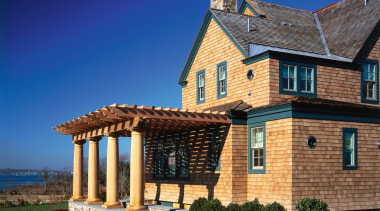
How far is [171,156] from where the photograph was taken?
74.4 feet

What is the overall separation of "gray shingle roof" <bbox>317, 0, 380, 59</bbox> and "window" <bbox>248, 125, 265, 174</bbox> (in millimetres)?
5617

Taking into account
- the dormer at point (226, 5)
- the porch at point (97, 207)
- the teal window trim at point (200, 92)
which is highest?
the dormer at point (226, 5)

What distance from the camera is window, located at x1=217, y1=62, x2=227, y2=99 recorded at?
20750mm

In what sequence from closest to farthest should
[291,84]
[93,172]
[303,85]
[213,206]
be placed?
[213,206] < [291,84] < [303,85] < [93,172]

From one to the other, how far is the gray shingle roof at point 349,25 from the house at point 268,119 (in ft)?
0.22

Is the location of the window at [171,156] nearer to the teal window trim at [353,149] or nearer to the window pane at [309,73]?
the window pane at [309,73]

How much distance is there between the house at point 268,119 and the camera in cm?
1616

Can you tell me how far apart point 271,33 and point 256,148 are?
248 inches

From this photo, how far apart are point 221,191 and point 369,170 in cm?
601

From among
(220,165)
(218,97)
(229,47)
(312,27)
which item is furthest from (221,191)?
(312,27)

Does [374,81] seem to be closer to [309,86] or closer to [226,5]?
[309,86]

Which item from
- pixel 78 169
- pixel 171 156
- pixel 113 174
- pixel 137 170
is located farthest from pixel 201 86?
→ pixel 78 169

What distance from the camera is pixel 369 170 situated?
56.9 ft

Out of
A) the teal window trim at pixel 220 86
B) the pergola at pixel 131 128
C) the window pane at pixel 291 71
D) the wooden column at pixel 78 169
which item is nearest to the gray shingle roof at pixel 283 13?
the teal window trim at pixel 220 86
